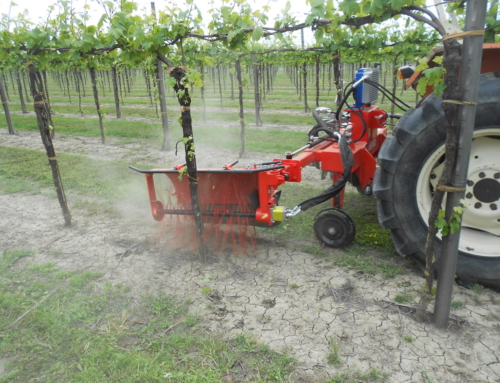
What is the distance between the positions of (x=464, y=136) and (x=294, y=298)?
174cm

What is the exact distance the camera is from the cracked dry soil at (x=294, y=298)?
242 centimetres

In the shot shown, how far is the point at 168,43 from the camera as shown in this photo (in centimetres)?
354

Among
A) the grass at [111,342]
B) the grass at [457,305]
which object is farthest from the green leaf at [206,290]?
the grass at [457,305]

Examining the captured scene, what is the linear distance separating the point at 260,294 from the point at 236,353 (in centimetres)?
73

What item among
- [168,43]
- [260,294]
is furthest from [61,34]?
[260,294]

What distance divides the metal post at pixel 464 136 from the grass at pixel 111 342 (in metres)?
1.12

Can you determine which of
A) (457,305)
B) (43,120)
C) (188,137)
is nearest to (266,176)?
(188,137)

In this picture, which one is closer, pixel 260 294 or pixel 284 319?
pixel 284 319

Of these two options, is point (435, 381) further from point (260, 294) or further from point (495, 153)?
point (495, 153)

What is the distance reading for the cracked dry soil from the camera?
7.93ft

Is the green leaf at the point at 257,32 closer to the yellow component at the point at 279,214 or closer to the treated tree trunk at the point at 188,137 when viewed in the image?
the treated tree trunk at the point at 188,137

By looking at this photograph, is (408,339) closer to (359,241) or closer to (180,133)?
(359,241)

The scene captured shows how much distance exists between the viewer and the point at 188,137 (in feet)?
11.8

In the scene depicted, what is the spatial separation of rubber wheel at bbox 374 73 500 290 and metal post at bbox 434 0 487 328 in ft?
1.77
